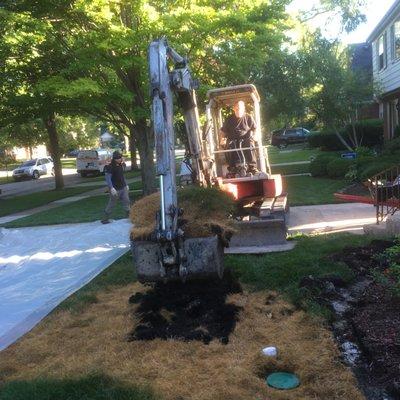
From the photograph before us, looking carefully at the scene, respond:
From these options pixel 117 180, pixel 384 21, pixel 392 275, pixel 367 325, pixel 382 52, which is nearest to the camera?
pixel 367 325

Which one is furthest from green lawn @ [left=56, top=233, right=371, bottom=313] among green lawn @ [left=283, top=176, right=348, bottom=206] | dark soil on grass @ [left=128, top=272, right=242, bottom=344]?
green lawn @ [left=283, top=176, right=348, bottom=206]

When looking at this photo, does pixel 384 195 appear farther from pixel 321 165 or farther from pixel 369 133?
pixel 369 133

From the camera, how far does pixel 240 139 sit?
9688mm

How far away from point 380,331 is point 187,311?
6.61ft

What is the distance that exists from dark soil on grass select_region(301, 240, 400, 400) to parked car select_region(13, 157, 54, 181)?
3499 centimetres

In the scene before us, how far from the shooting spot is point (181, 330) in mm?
5227

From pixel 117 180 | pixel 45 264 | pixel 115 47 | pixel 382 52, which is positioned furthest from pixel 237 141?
pixel 382 52

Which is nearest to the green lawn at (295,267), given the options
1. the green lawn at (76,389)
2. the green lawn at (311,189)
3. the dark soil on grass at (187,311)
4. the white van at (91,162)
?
the dark soil on grass at (187,311)

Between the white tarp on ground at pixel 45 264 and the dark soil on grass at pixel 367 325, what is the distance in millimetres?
3263

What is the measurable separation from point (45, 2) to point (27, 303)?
981 centimetres

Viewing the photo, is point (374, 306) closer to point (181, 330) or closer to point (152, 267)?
→ point (181, 330)

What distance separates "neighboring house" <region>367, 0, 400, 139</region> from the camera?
1925 centimetres

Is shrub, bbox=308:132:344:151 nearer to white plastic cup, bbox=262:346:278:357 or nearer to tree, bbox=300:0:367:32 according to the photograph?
tree, bbox=300:0:367:32

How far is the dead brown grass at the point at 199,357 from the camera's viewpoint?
4.04 meters
